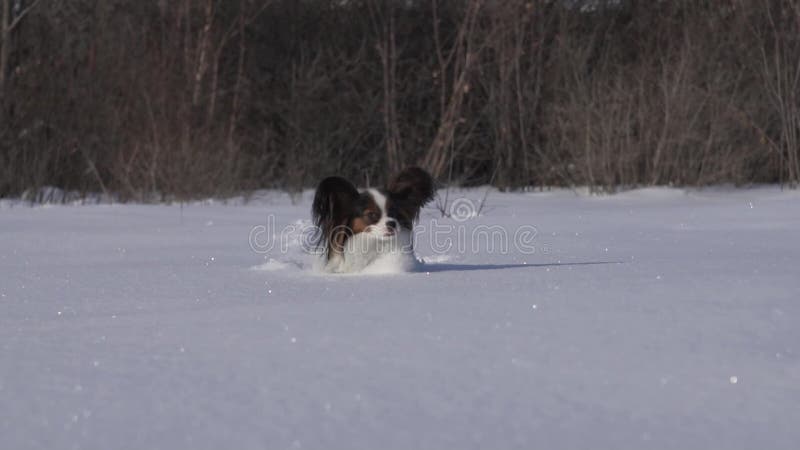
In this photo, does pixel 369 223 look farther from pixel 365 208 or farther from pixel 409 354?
pixel 409 354

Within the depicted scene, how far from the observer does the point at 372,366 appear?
2877mm

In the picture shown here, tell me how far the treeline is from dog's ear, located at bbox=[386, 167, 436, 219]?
6522mm

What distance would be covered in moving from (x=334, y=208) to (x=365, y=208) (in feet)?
0.68

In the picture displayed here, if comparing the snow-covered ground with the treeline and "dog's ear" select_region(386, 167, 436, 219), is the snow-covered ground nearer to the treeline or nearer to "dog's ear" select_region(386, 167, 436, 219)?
"dog's ear" select_region(386, 167, 436, 219)

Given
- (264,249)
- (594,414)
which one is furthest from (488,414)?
(264,249)

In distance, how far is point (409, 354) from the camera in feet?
9.89

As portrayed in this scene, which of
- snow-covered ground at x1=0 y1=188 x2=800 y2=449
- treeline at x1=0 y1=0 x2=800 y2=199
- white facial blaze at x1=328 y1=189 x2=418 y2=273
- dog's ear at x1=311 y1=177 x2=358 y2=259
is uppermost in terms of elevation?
treeline at x1=0 y1=0 x2=800 y2=199

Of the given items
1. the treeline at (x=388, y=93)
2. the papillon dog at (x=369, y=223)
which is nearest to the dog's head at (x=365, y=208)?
the papillon dog at (x=369, y=223)

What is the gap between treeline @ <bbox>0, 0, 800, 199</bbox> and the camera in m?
12.9

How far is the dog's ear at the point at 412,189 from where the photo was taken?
5.70 metres

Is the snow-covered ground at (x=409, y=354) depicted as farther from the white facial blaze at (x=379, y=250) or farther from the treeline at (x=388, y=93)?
the treeline at (x=388, y=93)

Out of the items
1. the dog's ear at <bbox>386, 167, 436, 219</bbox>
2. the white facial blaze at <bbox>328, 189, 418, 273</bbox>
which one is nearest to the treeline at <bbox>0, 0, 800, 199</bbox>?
the dog's ear at <bbox>386, 167, 436, 219</bbox>

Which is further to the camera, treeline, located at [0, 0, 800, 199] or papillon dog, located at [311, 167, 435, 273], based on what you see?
treeline, located at [0, 0, 800, 199]

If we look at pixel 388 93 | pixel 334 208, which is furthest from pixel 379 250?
pixel 388 93
